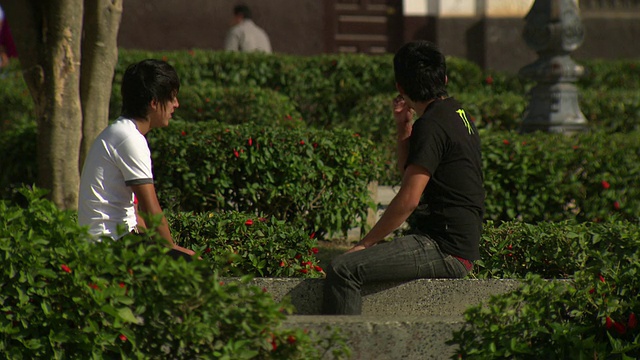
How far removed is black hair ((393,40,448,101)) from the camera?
15.4 feet

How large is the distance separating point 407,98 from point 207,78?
7.73 metres

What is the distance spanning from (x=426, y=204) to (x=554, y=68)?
5.50 m

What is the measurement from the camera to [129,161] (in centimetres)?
451

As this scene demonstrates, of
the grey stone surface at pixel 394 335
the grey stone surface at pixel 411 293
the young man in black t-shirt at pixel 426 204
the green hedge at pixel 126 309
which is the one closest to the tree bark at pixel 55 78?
the grey stone surface at pixel 411 293

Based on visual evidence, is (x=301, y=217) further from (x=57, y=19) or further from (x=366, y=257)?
(x=366, y=257)

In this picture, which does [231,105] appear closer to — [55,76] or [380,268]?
[55,76]

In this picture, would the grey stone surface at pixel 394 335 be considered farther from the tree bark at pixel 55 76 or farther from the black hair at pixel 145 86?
the tree bark at pixel 55 76

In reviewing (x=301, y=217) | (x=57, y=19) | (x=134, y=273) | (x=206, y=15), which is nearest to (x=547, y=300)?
(x=134, y=273)

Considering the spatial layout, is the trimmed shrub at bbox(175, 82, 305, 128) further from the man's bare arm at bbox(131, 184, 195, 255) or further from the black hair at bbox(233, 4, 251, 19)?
the man's bare arm at bbox(131, 184, 195, 255)

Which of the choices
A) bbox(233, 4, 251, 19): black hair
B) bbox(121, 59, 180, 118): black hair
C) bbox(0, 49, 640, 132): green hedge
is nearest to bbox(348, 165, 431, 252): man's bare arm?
bbox(121, 59, 180, 118): black hair

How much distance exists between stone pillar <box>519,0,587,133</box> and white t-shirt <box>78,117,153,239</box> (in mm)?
6041

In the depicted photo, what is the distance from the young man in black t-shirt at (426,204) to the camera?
14.9ft

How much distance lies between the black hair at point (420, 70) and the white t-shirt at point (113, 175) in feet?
4.05

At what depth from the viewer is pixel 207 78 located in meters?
12.3
